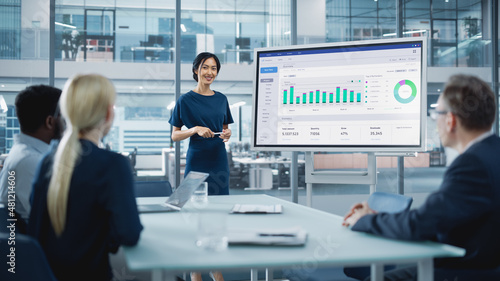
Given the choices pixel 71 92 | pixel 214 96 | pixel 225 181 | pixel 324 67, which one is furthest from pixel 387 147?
pixel 71 92

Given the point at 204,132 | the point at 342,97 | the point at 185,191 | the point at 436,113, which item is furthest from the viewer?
the point at 204,132

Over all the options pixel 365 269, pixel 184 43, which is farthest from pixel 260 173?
pixel 365 269

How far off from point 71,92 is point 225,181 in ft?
6.22

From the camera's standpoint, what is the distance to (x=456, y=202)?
1.37 meters

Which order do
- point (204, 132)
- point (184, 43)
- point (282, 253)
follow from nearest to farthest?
point (282, 253), point (204, 132), point (184, 43)

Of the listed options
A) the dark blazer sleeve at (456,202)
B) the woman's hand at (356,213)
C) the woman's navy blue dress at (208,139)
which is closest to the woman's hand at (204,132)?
the woman's navy blue dress at (208,139)

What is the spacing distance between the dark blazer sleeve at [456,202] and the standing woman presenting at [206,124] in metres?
1.89

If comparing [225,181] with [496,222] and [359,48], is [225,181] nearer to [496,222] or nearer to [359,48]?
[359,48]

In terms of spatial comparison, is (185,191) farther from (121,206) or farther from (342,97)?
(342,97)

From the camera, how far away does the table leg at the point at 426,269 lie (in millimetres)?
1347

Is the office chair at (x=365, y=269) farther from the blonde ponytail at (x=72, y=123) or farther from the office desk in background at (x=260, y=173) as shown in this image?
the office desk in background at (x=260, y=173)

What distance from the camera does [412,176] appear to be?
487 centimetres

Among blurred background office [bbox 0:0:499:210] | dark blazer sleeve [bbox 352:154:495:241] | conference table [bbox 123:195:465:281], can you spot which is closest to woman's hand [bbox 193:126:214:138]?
blurred background office [bbox 0:0:499:210]

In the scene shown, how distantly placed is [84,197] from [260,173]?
4.10 meters
